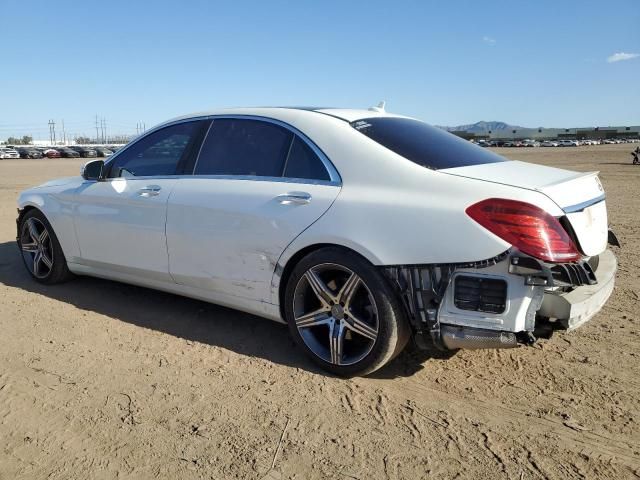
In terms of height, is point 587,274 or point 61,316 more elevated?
point 587,274

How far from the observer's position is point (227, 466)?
2.47 m

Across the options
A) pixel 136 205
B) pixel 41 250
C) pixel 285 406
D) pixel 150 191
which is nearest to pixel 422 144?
pixel 285 406

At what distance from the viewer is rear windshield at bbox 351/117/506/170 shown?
3.25 metres

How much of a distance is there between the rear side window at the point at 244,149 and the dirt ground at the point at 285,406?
4.00ft

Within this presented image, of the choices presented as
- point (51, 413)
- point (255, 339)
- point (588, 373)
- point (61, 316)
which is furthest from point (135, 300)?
point (588, 373)

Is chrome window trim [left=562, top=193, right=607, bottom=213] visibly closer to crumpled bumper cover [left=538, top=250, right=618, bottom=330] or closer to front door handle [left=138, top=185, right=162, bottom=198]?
crumpled bumper cover [left=538, top=250, right=618, bottom=330]

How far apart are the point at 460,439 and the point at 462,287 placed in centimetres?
75

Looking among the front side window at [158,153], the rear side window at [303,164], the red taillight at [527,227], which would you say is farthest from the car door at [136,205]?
the red taillight at [527,227]

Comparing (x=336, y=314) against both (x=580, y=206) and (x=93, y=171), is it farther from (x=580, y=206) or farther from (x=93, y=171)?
(x=93, y=171)

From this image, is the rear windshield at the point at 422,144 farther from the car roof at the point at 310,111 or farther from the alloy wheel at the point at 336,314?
the alloy wheel at the point at 336,314

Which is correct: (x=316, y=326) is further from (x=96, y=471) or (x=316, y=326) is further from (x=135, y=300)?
(x=135, y=300)

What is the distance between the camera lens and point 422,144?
3.45m

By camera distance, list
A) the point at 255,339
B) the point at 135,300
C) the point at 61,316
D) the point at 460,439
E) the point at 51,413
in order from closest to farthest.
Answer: the point at 460,439, the point at 51,413, the point at 255,339, the point at 61,316, the point at 135,300

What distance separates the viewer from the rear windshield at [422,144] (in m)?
3.25
